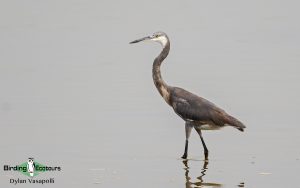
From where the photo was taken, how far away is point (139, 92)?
61.4ft

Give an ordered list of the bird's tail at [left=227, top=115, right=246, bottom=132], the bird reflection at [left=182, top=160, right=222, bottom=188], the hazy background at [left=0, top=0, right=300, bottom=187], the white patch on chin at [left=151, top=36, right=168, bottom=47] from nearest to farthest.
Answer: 1. the bird reflection at [left=182, top=160, right=222, bottom=188]
2. the hazy background at [left=0, top=0, right=300, bottom=187]
3. the bird's tail at [left=227, top=115, right=246, bottom=132]
4. the white patch on chin at [left=151, top=36, right=168, bottom=47]

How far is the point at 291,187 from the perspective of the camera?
11.7m

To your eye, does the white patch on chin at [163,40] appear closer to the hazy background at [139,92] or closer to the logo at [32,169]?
the hazy background at [139,92]

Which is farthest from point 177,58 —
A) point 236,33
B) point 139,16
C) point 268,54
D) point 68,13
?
point 68,13

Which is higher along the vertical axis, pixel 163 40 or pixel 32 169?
pixel 163 40

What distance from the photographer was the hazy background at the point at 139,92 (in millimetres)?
12922

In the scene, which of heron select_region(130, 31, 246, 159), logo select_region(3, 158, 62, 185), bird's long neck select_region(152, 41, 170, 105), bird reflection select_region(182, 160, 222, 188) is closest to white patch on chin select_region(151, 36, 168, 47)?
bird's long neck select_region(152, 41, 170, 105)

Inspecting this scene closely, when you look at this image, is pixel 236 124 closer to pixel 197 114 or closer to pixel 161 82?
pixel 197 114

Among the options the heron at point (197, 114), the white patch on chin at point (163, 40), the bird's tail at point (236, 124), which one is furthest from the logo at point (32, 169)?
the white patch on chin at point (163, 40)

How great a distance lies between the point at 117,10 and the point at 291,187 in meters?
22.3

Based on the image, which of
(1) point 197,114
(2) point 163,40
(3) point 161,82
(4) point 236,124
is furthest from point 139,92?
(4) point 236,124

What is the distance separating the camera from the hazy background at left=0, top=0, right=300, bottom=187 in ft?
42.4

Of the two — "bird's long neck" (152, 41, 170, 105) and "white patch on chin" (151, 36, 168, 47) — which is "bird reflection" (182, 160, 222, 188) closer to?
"bird's long neck" (152, 41, 170, 105)

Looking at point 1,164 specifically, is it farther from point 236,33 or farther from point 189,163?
point 236,33
